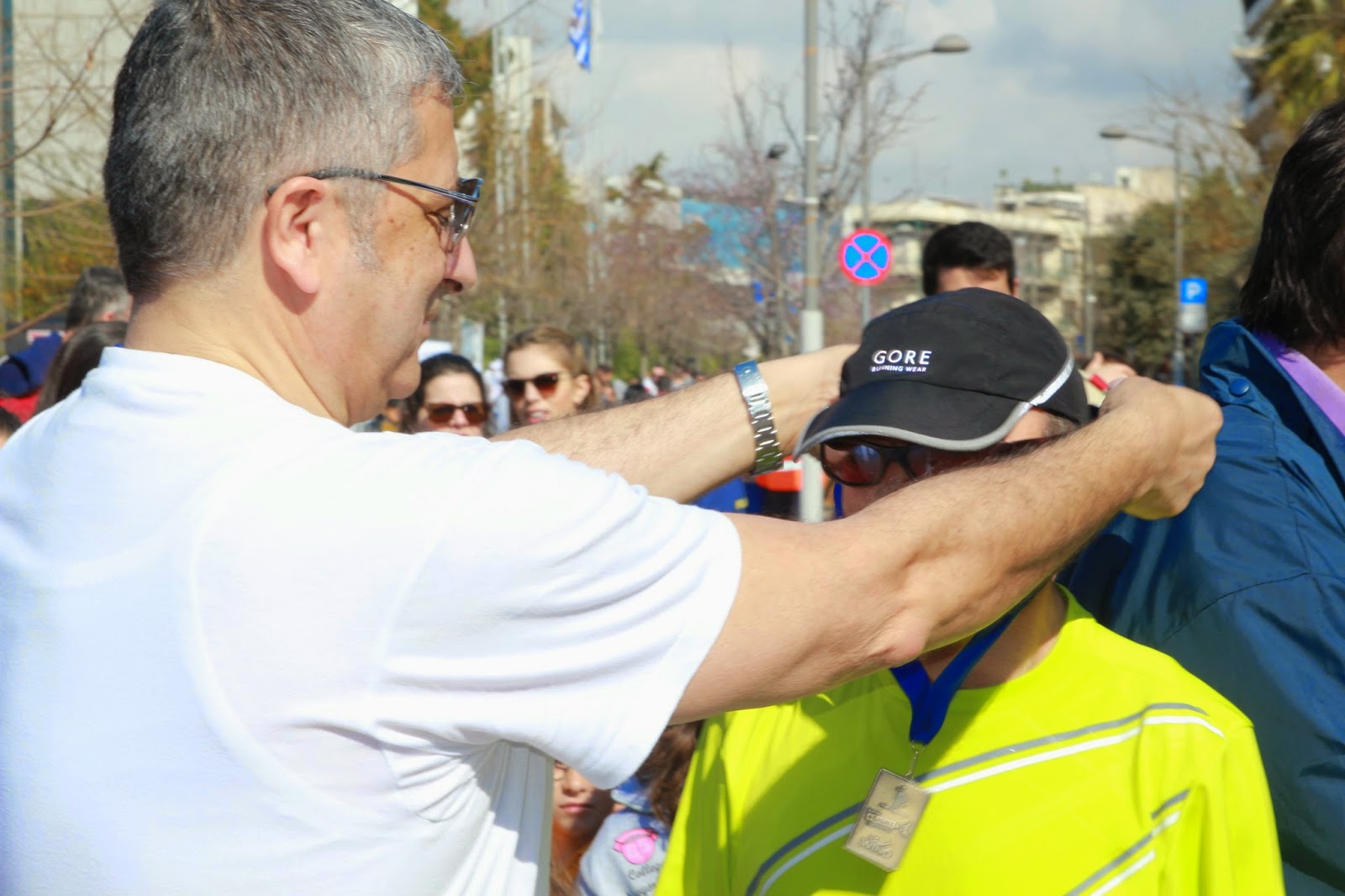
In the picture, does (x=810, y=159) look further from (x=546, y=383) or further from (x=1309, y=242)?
(x=1309, y=242)

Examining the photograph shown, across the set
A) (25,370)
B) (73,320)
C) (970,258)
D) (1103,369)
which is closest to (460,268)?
(970,258)

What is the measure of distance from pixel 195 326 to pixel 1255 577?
1546 millimetres

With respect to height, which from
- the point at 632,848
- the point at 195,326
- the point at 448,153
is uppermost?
the point at 448,153

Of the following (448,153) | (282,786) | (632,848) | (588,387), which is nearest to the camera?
(282,786)

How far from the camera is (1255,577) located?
77.2 inches

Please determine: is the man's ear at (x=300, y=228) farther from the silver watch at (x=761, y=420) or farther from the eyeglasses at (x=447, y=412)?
the eyeglasses at (x=447, y=412)

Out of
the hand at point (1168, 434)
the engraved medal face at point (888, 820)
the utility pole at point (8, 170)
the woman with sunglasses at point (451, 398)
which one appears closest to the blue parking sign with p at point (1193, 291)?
the woman with sunglasses at point (451, 398)

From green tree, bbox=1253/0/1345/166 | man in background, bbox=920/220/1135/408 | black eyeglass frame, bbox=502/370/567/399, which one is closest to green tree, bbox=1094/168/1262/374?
green tree, bbox=1253/0/1345/166

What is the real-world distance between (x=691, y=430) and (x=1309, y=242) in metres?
1.11

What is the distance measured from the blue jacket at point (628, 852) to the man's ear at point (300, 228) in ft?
6.14

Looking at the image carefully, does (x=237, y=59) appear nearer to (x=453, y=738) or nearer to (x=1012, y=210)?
(x=453, y=738)

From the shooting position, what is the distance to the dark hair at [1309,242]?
218 cm

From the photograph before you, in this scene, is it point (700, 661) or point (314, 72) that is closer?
point (700, 661)

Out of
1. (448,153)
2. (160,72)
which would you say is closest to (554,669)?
(448,153)
